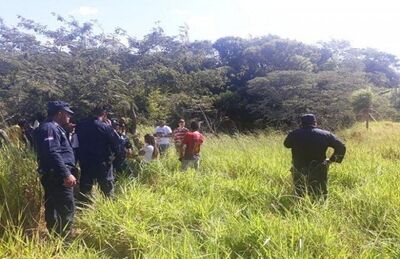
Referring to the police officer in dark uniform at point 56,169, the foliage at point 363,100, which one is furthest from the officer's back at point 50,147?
the foliage at point 363,100

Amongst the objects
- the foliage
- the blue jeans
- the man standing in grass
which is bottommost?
the foliage

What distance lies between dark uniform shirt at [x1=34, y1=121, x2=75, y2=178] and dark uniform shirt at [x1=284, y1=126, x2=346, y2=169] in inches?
114

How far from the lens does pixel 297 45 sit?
28.4 m

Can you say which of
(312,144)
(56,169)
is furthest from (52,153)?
(312,144)

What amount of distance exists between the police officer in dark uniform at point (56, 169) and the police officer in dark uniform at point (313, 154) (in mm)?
2842

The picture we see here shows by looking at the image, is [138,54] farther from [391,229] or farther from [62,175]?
[391,229]

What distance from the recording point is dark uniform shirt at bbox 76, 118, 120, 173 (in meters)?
5.45

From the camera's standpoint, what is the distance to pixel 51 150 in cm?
424

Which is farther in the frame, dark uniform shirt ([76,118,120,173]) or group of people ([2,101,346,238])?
dark uniform shirt ([76,118,120,173])

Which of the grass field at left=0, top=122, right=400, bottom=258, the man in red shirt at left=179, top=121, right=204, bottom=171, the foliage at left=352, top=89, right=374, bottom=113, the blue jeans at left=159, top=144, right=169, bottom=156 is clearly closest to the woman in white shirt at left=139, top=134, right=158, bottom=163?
the man in red shirt at left=179, top=121, right=204, bottom=171

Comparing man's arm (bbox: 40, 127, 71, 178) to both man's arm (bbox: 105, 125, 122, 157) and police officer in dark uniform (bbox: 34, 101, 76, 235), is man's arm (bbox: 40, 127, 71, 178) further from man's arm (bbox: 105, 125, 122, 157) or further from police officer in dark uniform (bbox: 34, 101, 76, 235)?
man's arm (bbox: 105, 125, 122, 157)

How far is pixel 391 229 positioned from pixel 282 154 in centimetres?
497

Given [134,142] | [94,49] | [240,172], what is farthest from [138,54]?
[240,172]

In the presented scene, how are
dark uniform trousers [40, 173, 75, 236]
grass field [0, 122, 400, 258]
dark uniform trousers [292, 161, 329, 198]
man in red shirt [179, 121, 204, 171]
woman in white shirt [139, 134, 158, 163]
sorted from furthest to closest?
man in red shirt [179, 121, 204, 171] < woman in white shirt [139, 134, 158, 163] < dark uniform trousers [292, 161, 329, 198] < dark uniform trousers [40, 173, 75, 236] < grass field [0, 122, 400, 258]
